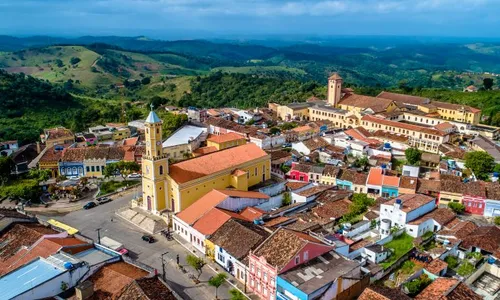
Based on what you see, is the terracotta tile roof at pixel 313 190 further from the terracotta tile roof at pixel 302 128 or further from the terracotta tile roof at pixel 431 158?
the terracotta tile roof at pixel 302 128

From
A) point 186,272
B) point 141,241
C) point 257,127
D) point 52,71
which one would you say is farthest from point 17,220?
point 52,71

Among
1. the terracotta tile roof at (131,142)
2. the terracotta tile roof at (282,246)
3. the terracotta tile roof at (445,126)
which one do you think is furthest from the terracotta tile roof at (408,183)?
the terracotta tile roof at (131,142)

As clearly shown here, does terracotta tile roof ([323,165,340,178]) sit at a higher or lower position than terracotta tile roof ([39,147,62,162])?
higher

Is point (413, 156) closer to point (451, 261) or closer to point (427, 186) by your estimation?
point (427, 186)

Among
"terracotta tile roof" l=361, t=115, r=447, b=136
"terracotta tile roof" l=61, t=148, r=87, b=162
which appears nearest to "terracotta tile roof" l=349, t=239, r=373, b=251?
"terracotta tile roof" l=361, t=115, r=447, b=136

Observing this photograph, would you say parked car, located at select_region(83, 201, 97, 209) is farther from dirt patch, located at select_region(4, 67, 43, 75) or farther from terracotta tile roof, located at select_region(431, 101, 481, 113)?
dirt patch, located at select_region(4, 67, 43, 75)

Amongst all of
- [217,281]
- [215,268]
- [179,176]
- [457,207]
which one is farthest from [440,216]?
[179,176]

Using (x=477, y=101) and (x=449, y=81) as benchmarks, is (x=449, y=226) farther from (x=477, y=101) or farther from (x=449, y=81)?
(x=449, y=81)

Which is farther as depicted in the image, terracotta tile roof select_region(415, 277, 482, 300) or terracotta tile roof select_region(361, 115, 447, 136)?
terracotta tile roof select_region(361, 115, 447, 136)
